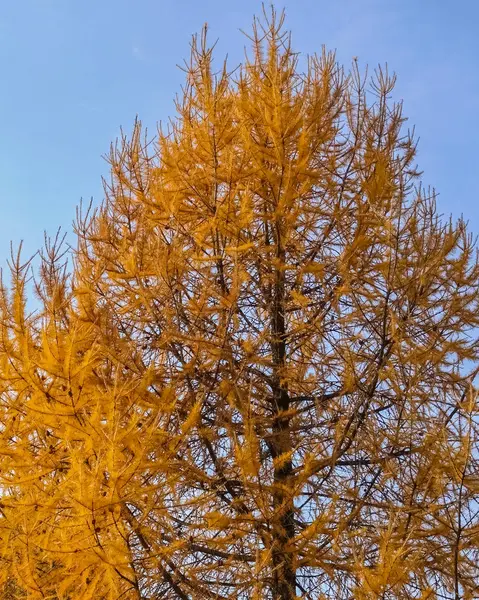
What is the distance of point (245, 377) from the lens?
4.14 metres

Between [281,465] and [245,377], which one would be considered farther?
[245,377]

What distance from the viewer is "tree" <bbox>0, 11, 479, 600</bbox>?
2.83 metres

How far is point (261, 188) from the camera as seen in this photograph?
4.28 meters

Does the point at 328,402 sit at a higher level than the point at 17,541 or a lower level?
higher

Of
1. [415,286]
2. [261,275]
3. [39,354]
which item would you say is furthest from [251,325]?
[39,354]

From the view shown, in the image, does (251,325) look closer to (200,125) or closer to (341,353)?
(341,353)

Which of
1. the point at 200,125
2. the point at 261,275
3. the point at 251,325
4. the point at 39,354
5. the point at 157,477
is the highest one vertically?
the point at 200,125

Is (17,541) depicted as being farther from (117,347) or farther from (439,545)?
(439,545)

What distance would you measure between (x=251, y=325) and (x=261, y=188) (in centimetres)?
90

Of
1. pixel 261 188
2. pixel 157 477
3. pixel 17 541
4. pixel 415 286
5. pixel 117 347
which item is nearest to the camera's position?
pixel 17 541

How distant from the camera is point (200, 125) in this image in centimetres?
445

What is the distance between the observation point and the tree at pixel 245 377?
111 inches

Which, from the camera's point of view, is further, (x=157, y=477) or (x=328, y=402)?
(x=328, y=402)

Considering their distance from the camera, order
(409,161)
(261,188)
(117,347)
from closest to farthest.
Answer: (117,347)
(261,188)
(409,161)
